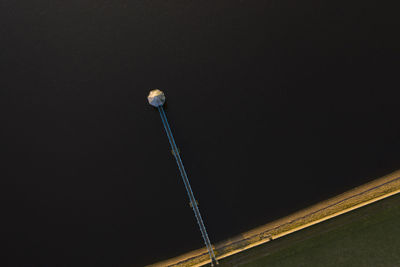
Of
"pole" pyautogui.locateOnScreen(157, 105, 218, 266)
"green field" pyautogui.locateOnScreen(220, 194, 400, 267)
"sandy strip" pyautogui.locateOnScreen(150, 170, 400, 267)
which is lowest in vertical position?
"green field" pyautogui.locateOnScreen(220, 194, 400, 267)

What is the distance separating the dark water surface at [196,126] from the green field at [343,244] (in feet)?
1.98

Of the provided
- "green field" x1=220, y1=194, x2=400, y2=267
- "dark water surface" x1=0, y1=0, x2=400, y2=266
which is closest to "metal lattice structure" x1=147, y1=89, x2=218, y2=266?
"dark water surface" x1=0, y1=0, x2=400, y2=266

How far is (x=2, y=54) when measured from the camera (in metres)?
6.10

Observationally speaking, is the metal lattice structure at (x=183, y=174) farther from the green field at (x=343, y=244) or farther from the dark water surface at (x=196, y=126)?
the green field at (x=343, y=244)

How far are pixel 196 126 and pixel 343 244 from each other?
406 cm

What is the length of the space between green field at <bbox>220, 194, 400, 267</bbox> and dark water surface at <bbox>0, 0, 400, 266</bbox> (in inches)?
23.7

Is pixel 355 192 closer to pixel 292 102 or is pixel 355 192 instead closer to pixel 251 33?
pixel 292 102

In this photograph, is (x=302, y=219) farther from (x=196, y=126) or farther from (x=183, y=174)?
(x=196, y=126)

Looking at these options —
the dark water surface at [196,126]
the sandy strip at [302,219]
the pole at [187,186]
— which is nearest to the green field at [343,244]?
the sandy strip at [302,219]

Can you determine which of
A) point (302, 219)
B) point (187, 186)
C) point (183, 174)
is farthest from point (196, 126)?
point (302, 219)

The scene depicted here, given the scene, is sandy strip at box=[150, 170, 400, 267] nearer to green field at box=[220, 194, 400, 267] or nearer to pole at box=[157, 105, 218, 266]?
green field at box=[220, 194, 400, 267]

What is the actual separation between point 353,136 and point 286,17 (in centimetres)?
317

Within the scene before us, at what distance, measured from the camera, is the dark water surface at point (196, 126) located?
6137 millimetres

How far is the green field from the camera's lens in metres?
5.57
